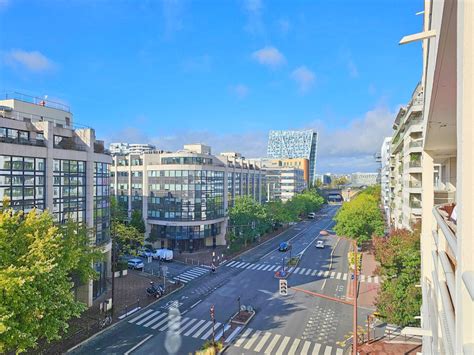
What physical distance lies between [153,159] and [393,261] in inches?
1789

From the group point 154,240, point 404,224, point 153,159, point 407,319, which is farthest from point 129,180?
point 407,319

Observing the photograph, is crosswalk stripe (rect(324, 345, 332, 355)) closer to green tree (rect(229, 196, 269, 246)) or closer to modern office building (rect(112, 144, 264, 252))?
green tree (rect(229, 196, 269, 246))

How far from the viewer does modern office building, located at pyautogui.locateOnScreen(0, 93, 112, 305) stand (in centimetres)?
2603

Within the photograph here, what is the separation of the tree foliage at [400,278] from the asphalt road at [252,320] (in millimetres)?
4771

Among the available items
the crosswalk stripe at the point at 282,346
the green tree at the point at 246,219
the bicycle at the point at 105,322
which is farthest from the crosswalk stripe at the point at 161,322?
the green tree at the point at 246,219

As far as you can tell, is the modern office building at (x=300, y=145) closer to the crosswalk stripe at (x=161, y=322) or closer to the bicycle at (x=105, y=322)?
the crosswalk stripe at (x=161, y=322)

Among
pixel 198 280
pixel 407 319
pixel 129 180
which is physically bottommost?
pixel 198 280

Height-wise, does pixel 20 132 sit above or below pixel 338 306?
above

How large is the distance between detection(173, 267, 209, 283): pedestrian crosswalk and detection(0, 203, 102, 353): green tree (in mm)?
22699

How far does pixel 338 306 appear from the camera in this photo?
33562 millimetres

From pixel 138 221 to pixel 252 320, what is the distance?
111 ft

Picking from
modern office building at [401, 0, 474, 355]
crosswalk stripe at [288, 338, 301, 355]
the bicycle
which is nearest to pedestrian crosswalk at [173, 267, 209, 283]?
the bicycle

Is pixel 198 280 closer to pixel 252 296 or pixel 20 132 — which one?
pixel 252 296

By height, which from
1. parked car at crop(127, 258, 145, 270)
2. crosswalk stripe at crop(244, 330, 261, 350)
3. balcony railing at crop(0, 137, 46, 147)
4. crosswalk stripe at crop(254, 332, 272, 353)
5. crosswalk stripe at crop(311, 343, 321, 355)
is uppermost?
balcony railing at crop(0, 137, 46, 147)
